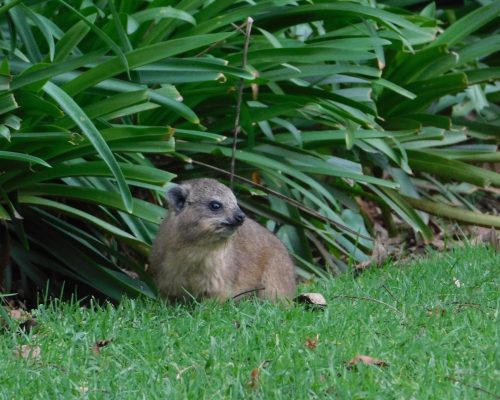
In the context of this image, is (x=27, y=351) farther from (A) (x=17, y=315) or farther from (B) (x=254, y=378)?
(B) (x=254, y=378)

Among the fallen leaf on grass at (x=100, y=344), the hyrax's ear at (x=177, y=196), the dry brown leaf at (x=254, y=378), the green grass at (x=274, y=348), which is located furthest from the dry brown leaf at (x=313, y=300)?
the dry brown leaf at (x=254, y=378)

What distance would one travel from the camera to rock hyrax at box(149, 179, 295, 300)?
6.26 metres

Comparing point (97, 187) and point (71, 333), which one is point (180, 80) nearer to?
point (97, 187)

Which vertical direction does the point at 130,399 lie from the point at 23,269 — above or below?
above

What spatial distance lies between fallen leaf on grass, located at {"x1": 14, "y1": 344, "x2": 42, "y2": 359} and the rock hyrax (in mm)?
1352

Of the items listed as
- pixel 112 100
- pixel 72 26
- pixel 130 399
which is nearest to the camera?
pixel 130 399

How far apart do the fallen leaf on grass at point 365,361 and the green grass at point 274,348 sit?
3cm

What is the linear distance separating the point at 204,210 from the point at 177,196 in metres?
0.23

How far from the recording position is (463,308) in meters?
5.56

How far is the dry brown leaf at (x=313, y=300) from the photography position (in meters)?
5.80

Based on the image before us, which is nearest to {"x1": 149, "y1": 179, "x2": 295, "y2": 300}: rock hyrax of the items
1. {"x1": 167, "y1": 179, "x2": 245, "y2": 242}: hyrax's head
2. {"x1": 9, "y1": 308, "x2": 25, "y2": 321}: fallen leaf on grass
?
{"x1": 167, "y1": 179, "x2": 245, "y2": 242}: hyrax's head

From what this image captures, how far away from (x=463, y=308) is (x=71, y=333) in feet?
6.45

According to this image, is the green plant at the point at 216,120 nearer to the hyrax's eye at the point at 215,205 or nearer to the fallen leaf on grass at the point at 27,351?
the hyrax's eye at the point at 215,205

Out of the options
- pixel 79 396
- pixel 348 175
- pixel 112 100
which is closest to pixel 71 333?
pixel 79 396
